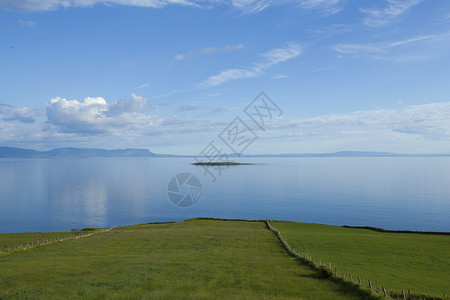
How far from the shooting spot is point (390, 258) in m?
37.6

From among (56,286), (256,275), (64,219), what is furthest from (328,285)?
(64,219)

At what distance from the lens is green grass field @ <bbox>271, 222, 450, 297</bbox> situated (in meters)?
28.4

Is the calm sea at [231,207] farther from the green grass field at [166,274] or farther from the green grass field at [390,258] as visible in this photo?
the green grass field at [166,274]

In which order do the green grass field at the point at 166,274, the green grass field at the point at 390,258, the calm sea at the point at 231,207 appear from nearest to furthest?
the green grass field at the point at 166,274 → the green grass field at the point at 390,258 → the calm sea at the point at 231,207

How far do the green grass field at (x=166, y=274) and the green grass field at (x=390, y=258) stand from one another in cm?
661

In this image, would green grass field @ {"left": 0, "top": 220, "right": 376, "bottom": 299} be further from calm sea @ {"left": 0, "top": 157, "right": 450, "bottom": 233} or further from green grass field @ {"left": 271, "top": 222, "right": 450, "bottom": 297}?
calm sea @ {"left": 0, "top": 157, "right": 450, "bottom": 233}

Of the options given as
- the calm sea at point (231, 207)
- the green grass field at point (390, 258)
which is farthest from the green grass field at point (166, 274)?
the calm sea at point (231, 207)

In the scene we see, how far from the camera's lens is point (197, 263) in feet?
105

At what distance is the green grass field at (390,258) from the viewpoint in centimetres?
2836

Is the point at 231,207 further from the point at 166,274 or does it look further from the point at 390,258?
the point at 166,274

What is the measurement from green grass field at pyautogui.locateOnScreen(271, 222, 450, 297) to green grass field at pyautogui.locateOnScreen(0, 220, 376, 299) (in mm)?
6607

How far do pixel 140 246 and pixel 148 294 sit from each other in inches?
1048

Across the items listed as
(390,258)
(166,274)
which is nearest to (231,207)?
(390,258)

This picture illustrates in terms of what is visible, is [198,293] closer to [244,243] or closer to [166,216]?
[244,243]
